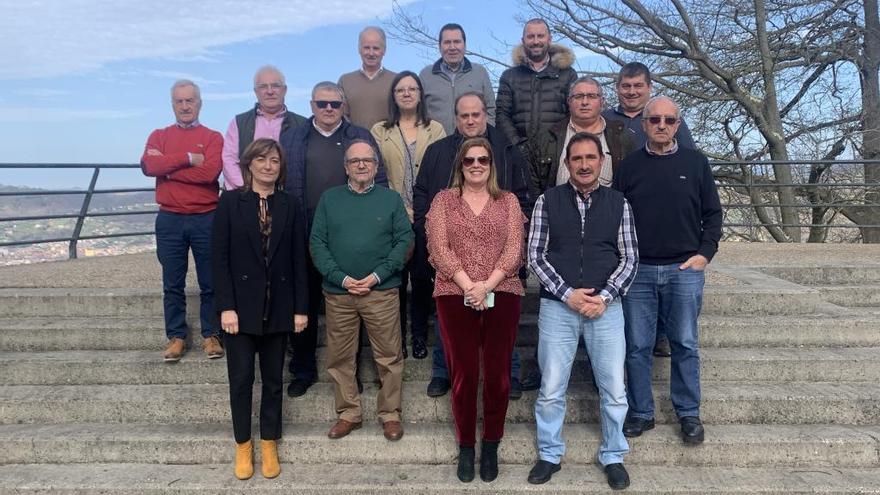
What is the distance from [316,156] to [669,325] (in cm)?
254

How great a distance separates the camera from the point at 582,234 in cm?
315


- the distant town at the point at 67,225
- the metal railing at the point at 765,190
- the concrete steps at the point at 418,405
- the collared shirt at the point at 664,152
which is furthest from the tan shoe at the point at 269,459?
the metal railing at the point at 765,190

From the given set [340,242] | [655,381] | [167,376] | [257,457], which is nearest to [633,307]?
[655,381]

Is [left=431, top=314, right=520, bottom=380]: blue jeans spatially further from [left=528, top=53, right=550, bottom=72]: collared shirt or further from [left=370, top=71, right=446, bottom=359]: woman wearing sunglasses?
[left=528, top=53, right=550, bottom=72]: collared shirt

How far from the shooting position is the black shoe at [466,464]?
330cm

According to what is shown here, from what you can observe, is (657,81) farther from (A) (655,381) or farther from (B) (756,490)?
(B) (756,490)

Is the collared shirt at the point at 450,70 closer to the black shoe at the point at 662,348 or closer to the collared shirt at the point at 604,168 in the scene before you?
the collared shirt at the point at 604,168

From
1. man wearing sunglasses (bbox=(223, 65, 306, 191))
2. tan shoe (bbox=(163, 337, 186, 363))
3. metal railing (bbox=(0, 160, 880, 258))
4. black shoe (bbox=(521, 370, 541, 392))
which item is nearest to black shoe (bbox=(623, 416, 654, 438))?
black shoe (bbox=(521, 370, 541, 392))

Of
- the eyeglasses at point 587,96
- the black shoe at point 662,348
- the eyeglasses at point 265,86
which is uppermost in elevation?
the eyeglasses at point 265,86

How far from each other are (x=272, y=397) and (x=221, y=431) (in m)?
0.63

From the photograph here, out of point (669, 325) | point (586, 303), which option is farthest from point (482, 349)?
point (669, 325)

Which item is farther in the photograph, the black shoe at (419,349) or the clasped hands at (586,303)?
the black shoe at (419,349)

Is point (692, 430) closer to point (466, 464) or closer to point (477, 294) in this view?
point (466, 464)

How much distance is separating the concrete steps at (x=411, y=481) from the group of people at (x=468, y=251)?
12 cm
